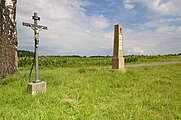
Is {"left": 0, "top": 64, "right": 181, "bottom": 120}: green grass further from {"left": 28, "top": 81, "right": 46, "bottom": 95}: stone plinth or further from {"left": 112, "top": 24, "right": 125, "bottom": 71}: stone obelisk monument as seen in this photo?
{"left": 112, "top": 24, "right": 125, "bottom": 71}: stone obelisk monument

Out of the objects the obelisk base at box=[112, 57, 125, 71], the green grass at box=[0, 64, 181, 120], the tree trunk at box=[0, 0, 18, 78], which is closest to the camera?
the green grass at box=[0, 64, 181, 120]

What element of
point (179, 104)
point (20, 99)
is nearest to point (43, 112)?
point (20, 99)

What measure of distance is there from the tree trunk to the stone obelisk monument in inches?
209

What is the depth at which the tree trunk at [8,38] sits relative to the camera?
8.16 meters

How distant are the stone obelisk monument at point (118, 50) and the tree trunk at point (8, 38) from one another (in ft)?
17.4

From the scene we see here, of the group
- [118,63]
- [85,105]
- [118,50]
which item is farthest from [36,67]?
[118,50]

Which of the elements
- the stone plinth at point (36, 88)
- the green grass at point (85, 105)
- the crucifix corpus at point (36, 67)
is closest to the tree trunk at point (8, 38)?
the green grass at point (85, 105)

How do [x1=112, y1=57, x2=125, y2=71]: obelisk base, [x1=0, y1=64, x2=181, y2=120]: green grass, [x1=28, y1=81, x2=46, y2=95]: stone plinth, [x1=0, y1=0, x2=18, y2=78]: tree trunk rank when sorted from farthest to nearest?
[x1=112, y1=57, x2=125, y2=71]: obelisk base < [x1=0, y1=0, x2=18, y2=78]: tree trunk < [x1=28, y1=81, x2=46, y2=95]: stone plinth < [x1=0, y1=64, x2=181, y2=120]: green grass

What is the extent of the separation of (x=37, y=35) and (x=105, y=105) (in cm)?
288

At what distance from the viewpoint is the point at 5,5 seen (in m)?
8.38

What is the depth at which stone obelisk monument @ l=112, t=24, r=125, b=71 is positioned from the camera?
11355 mm

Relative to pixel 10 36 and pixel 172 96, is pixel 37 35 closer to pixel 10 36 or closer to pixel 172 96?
pixel 10 36

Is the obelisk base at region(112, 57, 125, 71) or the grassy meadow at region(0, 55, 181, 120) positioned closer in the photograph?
the grassy meadow at region(0, 55, 181, 120)

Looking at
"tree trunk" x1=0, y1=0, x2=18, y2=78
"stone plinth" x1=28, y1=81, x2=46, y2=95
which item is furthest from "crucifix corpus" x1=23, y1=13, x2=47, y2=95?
"tree trunk" x1=0, y1=0, x2=18, y2=78
